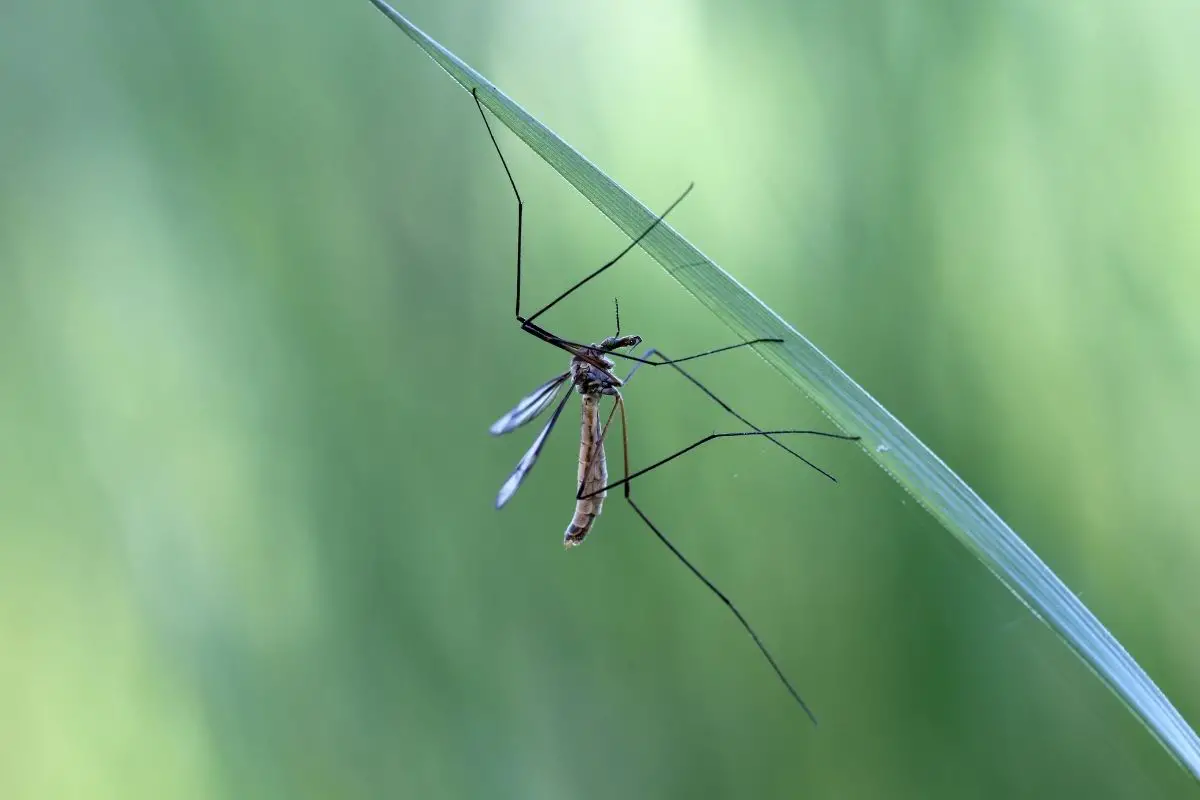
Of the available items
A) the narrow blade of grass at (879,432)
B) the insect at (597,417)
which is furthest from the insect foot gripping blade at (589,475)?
the narrow blade of grass at (879,432)

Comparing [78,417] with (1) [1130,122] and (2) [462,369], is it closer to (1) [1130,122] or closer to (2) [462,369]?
(2) [462,369]

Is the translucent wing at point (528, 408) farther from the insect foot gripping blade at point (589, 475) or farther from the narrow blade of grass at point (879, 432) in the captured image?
the narrow blade of grass at point (879, 432)

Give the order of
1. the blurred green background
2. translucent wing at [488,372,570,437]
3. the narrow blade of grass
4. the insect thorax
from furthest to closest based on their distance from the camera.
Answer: the insect thorax
the blurred green background
translucent wing at [488,372,570,437]
the narrow blade of grass

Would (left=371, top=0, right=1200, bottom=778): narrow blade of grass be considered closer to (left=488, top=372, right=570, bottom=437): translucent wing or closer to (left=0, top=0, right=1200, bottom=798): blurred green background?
(left=488, top=372, right=570, bottom=437): translucent wing

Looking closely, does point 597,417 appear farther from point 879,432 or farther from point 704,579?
point 879,432

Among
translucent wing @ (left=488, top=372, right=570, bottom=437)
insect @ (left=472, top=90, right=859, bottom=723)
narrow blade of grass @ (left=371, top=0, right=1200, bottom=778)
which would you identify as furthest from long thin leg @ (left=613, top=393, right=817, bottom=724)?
narrow blade of grass @ (left=371, top=0, right=1200, bottom=778)

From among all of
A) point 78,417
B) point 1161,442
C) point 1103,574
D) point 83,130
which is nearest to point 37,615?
point 78,417
